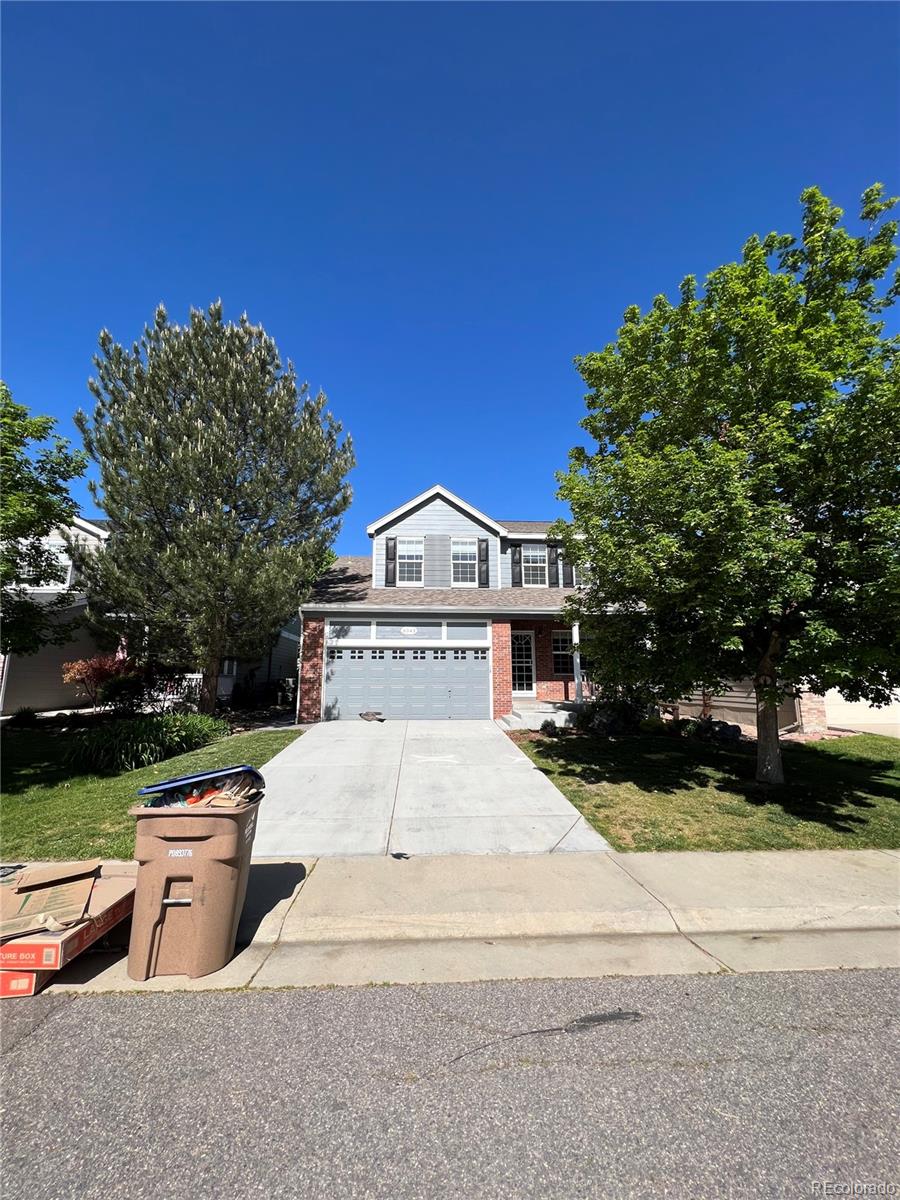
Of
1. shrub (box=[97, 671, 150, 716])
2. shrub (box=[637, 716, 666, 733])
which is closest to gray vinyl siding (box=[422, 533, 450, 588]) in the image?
shrub (box=[637, 716, 666, 733])

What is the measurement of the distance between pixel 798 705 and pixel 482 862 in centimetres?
1266

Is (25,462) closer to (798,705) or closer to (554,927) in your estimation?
(554,927)

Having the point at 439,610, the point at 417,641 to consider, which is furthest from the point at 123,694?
the point at 439,610

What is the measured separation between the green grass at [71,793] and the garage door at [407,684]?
2.72 meters

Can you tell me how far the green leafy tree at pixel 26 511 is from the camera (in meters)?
8.34

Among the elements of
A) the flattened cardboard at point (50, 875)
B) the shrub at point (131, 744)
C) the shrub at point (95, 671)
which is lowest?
the flattened cardboard at point (50, 875)

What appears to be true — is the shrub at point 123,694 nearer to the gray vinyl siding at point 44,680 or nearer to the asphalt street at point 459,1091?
the gray vinyl siding at point 44,680

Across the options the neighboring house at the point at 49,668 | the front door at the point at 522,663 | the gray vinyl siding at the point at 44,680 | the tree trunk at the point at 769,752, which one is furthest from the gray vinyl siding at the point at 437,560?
the gray vinyl siding at the point at 44,680

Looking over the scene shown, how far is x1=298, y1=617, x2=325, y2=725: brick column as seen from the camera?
15.8 meters

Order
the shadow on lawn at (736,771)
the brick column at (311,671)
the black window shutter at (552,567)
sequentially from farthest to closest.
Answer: the black window shutter at (552,567) < the brick column at (311,671) < the shadow on lawn at (736,771)

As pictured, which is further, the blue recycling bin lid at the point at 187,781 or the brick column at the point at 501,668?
the brick column at the point at 501,668

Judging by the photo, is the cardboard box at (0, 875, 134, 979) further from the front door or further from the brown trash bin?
the front door

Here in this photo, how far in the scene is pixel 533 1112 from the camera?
2508 millimetres
